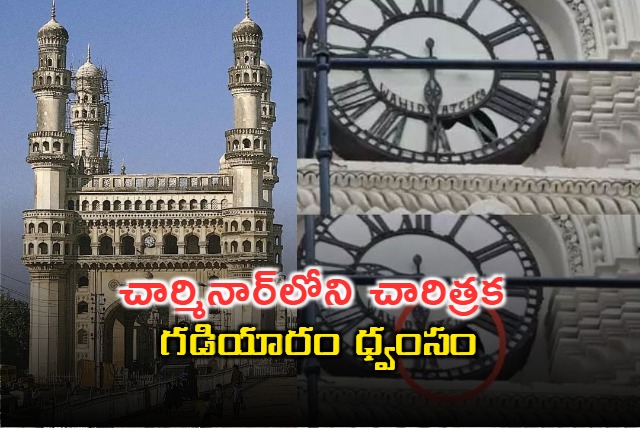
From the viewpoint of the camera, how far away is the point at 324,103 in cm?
406

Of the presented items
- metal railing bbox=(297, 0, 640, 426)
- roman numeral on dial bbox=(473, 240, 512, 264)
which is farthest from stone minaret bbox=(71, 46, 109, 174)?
roman numeral on dial bbox=(473, 240, 512, 264)

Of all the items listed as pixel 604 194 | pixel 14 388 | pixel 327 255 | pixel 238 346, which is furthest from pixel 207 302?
pixel 604 194

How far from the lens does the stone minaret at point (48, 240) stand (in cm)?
488

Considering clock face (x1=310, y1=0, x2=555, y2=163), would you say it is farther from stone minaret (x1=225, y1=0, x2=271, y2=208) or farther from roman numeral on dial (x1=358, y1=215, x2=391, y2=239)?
stone minaret (x1=225, y1=0, x2=271, y2=208)

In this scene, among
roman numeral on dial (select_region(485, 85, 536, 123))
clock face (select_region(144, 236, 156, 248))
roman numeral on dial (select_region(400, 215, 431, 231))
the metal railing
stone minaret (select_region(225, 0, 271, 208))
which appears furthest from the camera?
clock face (select_region(144, 236, 156, 248))

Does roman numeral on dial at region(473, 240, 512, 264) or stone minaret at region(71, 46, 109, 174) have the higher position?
stone minaret at region(71, 46, 109, 174)

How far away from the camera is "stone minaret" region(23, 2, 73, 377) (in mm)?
4879

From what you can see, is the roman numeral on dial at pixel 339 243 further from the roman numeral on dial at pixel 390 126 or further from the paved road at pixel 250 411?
the paved road at pixel 250 411

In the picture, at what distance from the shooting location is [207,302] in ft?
14.7

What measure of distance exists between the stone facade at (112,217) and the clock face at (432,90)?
2.34 ft

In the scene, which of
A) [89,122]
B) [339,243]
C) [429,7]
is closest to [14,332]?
[89,122]

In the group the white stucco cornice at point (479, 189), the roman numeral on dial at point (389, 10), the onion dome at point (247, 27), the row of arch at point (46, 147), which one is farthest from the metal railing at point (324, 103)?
the row of arch at point (46, 147)

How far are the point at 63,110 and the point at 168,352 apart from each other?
1.36 metres

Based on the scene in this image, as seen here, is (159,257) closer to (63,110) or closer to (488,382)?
(63,110)
